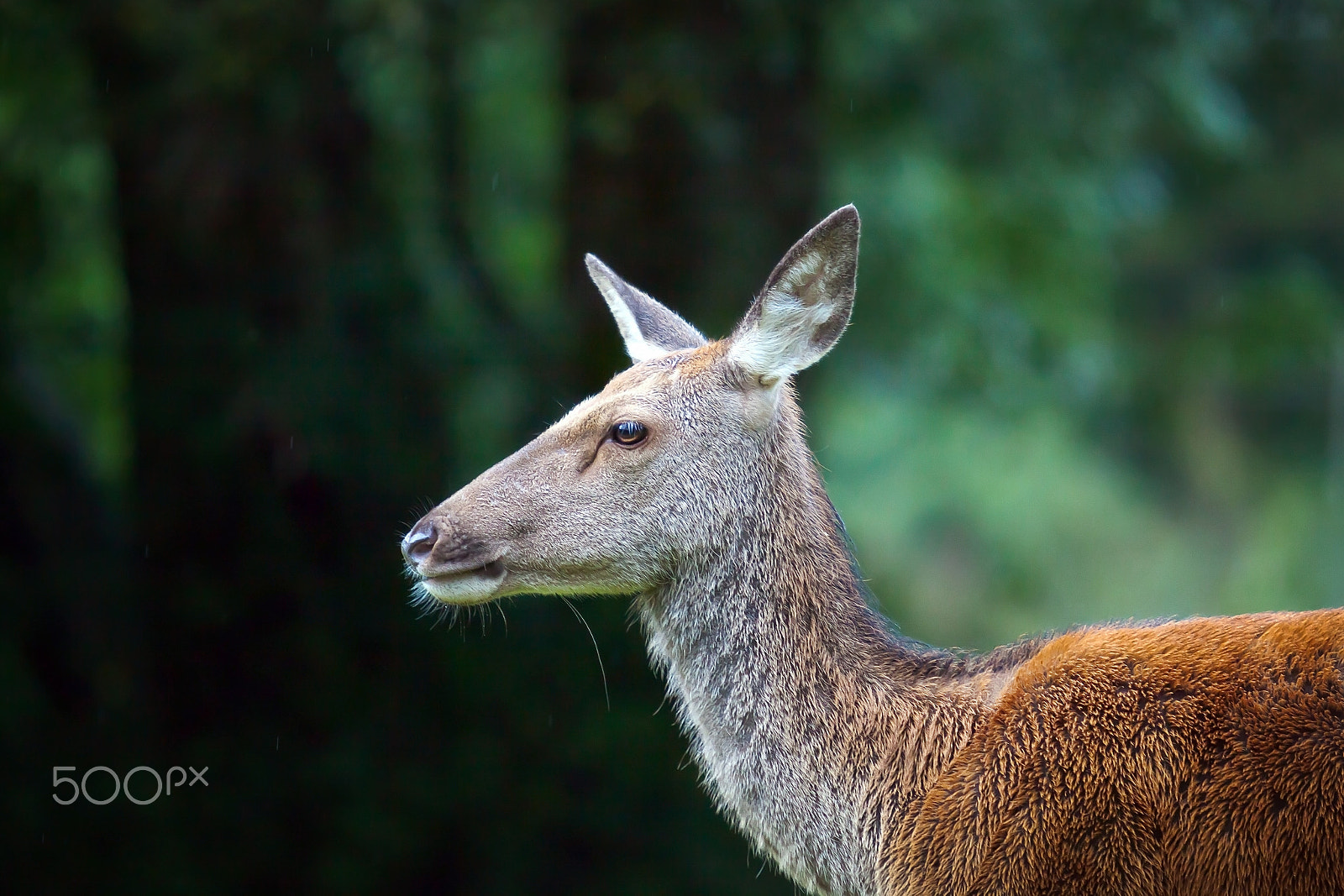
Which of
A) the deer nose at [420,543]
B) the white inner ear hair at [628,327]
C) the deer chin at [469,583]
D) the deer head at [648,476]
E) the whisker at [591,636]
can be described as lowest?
the whisker at [591,636]

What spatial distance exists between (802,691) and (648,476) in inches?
26.3

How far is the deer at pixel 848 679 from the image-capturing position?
9.21 feet

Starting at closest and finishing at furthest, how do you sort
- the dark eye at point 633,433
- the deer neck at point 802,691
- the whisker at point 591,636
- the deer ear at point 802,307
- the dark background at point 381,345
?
the deer neck at point 802,691, the deer ear at point 802,307, the dark eye at point 633,433, the whisker at point 591,636, the dark background at point 381,345

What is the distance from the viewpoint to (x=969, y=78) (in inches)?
330

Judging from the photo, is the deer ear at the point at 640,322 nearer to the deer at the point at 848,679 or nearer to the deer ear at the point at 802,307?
the deer at the point at 848,679

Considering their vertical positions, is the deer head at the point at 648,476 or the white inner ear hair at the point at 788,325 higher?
the white inner ear hair at the point at 788,325

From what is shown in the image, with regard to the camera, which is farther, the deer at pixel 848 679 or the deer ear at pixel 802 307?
the deer ear at pixel 802 307

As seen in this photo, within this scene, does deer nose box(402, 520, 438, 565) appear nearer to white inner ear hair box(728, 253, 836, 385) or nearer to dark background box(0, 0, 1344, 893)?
white inner ear hair box(728, 253, 836, 385)

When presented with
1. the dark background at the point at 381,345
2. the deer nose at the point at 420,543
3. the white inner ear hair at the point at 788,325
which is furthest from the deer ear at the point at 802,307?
the dark background at the point at 381,345

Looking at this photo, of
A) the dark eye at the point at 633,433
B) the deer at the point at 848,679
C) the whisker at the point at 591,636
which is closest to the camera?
the deer at the point at 848,679

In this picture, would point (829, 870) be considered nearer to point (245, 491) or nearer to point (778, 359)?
point (778, 359)

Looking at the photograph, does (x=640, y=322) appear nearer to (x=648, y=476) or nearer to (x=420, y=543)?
(x=648, y=476)

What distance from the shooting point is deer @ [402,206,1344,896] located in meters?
2.81

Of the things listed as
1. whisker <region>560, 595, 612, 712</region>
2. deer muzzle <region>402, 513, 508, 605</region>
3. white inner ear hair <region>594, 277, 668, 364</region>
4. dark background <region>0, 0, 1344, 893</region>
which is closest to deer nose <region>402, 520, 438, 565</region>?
deer muzzle <region>402, 513, 508, 605</region>
